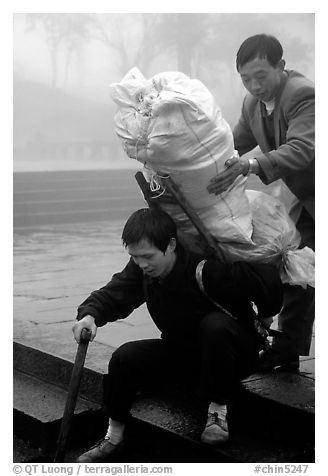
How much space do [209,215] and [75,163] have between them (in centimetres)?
1066

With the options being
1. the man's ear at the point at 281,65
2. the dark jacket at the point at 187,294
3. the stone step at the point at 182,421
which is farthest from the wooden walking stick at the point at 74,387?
the man's ear at the point at 281,65

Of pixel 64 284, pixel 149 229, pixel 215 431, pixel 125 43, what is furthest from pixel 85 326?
pixel 125 43

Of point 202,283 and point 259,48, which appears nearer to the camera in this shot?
point 202,283

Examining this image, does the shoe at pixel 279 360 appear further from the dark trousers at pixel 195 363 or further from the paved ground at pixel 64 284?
the dark trousers at pixel 195 363

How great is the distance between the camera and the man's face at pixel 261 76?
310 centimetres

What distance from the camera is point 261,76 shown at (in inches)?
123

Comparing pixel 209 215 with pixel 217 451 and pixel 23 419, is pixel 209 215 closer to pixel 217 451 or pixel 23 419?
pixel 217 451

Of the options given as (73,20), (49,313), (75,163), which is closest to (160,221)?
(49,313)

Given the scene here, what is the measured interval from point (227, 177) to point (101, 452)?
1203mm

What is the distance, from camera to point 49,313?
5.08m

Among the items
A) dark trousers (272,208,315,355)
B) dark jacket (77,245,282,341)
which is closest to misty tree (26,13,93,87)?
dark trousers (272,208,315,355)

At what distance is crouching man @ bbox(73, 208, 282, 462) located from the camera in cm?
287

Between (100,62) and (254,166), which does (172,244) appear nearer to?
(254,166)

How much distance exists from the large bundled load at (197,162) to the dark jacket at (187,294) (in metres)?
0.13
